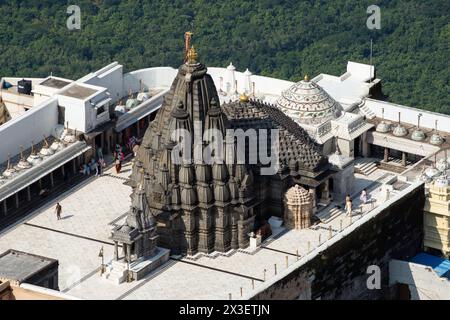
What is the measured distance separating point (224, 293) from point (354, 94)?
29.1 m

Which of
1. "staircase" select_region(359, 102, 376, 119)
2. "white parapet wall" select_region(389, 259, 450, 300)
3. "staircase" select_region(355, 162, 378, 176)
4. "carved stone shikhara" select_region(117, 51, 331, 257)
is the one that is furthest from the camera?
"staircase" select_region(359, 102, 376, 119)

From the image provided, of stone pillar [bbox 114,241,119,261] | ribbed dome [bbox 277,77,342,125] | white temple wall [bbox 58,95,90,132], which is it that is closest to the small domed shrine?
ribbed dome [bbox 277,77,342,125]

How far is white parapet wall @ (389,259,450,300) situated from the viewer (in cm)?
15475

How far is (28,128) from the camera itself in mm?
159000

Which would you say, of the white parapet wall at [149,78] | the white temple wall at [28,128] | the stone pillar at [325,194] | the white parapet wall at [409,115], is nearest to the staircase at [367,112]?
the white parapet wall at [409,115]

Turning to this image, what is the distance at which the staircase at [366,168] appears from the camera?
162750 millimetres

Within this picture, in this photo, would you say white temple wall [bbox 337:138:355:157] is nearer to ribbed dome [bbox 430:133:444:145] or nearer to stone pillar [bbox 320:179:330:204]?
ribbed dome [bbox 430:133:444:145]

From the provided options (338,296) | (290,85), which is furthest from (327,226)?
(290,85)

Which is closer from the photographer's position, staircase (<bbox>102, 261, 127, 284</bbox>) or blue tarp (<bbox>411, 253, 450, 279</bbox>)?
staircase (<bbox>102, 261, 127, 284</bbox>)

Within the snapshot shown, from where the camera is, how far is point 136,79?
169625mm

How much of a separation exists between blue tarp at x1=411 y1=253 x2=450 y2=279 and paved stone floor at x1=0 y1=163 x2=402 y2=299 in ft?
16.5

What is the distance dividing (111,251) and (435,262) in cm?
2183

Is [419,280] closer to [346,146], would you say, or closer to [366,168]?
[366,168]

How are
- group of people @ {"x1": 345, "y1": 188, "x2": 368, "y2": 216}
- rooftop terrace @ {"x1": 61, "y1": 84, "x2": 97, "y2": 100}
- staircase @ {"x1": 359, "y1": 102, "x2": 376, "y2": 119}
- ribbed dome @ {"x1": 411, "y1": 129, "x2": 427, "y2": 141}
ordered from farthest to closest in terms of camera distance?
staircase @ {"x1": 359, "y1": 102, "x2": 376, "y2": 119} → ribbed dome @ {"x1": 411, "y1": 129, "x2": 427, "y2": 141} → rooftop terrace @ {"x1": 61, "y1": 84, "x2": 97, "y2": 100} → group of people @ {"x1": 345, "y1": 188, "x2": 368, "y2": 216}
